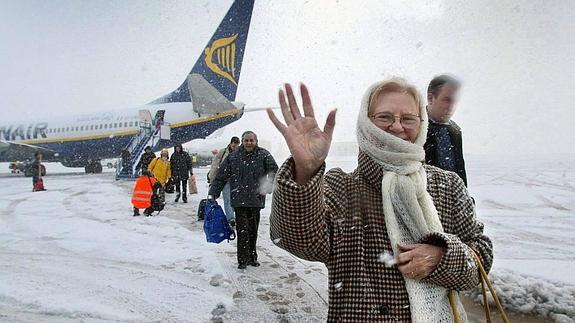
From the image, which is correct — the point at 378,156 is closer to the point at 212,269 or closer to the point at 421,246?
the point at 421,246

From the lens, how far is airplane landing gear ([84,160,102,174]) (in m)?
25.7

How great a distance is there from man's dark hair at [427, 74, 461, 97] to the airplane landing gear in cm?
2657

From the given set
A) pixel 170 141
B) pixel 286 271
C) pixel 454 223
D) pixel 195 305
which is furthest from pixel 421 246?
pixel 170 141

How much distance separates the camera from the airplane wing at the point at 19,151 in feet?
78.5

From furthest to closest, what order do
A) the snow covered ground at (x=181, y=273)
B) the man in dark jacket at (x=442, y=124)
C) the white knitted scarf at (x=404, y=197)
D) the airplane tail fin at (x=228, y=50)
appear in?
the airplane tail fin at (x=228, y=50), the snow covered ground at (x=181, y=273), the man in dark jacket at (x=442, y=124), the white knitted scarf at (x=404, y=197)

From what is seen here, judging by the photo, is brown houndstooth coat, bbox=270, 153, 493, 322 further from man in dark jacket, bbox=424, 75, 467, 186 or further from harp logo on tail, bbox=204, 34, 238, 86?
harp logo on tail, bbox=204, 34, 238, 86

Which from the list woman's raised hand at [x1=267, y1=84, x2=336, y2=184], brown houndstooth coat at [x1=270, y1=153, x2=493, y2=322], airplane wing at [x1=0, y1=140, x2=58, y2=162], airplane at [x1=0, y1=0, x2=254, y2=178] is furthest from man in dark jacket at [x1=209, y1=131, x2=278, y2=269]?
airplane wing at [x1=0, y1=140, x2=58, y2=162]

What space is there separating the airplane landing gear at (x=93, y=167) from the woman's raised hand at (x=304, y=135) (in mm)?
27253

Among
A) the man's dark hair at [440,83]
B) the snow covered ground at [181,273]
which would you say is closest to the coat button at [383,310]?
the man's dark hair at [440,83]

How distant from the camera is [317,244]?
1261 millimetres

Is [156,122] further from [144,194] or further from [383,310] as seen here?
[383,310]

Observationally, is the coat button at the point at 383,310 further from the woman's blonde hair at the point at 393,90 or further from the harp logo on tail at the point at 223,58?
the harp logo on tail at the point at 223,58

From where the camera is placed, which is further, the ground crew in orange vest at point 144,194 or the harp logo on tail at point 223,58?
the harp logo on tail at point 223,58

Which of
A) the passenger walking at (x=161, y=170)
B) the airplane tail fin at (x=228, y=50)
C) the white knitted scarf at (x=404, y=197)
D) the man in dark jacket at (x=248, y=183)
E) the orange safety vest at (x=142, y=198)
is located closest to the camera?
the white knitted scarf at (x=404, y=197)
